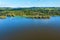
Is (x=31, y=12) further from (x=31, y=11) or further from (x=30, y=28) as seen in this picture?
(x=30, y=28)

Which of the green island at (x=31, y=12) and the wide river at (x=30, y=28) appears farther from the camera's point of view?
the green island at (x=31, y=12)

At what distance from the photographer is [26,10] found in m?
4.85

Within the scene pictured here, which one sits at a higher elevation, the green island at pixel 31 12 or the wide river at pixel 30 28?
the green island at pixel 31 12

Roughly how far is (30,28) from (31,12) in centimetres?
77

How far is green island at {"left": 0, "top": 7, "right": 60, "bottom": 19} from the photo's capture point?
4.80 m

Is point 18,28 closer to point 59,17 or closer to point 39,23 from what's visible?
point 39,23

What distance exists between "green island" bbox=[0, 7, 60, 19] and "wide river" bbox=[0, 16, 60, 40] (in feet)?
0.51

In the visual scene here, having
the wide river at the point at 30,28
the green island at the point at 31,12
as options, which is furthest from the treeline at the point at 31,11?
the wide river at the point at 30,28

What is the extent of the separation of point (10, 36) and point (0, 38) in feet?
1.02

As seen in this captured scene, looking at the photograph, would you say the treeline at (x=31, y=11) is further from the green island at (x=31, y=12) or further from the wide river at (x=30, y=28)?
the wide river at (x=30, y=28)

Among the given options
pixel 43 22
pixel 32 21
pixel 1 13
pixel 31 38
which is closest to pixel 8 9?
pixel 1 13

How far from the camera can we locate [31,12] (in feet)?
16.3

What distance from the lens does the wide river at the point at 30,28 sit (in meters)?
3.71

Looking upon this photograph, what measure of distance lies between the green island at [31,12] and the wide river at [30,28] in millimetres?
156
